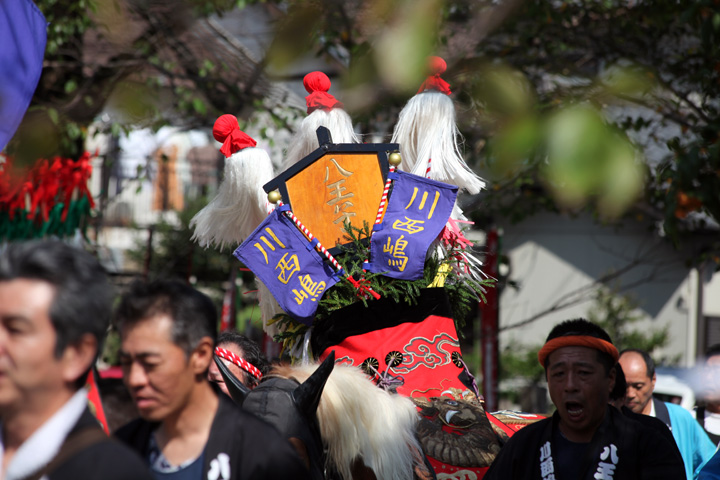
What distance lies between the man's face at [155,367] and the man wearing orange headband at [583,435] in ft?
4.53

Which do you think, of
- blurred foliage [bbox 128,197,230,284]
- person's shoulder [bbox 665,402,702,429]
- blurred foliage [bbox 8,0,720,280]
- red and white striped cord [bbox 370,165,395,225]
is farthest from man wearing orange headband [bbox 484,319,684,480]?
blurred foliage [bbox 128,197,230,284]

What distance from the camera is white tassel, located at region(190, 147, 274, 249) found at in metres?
3.40

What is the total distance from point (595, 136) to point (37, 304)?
3.75 ft

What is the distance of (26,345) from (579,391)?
1.77 meters

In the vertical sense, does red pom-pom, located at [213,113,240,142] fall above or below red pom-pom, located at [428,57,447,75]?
below

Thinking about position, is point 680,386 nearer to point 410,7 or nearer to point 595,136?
point 410,7

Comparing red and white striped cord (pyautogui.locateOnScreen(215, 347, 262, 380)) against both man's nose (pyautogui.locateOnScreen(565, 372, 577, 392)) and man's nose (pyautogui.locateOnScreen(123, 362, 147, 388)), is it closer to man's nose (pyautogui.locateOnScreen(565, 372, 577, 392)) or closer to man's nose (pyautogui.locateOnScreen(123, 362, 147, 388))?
man's nose (pyautogui.locateOnScreen(565, 372, 577, 392))

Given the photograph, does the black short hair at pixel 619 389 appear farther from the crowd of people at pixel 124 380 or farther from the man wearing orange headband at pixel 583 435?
the crowd of people at pixel 124 380

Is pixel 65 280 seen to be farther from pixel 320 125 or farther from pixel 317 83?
pixel 317 83

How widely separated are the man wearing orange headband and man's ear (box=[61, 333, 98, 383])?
5.17ft

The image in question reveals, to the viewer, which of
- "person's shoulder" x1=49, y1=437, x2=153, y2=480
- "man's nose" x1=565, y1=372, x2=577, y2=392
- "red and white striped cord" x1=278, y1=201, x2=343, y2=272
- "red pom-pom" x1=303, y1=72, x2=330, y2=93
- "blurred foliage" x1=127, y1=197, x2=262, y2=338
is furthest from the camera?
"blurred foliage" x1=127, y1=197, x2=262, y2=338

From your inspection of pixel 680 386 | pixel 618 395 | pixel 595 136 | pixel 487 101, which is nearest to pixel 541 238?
pixel 680 386

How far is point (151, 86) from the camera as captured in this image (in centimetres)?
666

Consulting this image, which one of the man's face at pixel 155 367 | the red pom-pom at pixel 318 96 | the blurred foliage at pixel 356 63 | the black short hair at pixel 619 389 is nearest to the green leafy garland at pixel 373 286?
the red pom-pom at pixel 318 96
